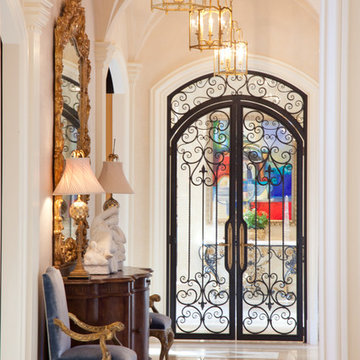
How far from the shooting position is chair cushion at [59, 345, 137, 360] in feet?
14.9

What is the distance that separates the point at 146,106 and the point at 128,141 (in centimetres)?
49

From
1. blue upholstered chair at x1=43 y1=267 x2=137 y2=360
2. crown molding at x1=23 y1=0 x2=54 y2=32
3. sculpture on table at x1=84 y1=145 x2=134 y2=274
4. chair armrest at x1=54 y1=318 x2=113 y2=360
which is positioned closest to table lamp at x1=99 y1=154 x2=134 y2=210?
sculpture on table at x1=84 y1=145 x2=134 y2=274

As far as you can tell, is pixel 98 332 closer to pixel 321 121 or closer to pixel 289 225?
pixel 321 121

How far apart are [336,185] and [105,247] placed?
3.07 m

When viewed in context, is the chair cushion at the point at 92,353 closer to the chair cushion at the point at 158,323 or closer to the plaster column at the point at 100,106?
the chair cushion at the point at 158,323

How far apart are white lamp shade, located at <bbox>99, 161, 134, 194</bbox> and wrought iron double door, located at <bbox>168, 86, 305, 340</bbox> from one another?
2177 mm

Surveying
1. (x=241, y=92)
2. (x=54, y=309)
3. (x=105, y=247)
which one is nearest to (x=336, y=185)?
(x=54, y=309)

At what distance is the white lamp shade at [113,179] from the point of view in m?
6.18

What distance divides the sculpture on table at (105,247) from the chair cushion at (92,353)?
694 mm

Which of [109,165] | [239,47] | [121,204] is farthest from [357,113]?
[121,204]

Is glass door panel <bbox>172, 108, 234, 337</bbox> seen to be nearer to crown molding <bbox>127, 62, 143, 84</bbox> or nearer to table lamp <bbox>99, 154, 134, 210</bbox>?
crown molding <bbox>127, 62, 143, 84</bbox>

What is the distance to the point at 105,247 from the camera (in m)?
5.33

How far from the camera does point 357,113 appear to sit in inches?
99.1

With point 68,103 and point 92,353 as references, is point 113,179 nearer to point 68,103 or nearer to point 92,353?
Result: point 68,103
